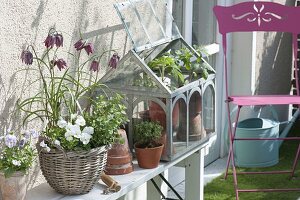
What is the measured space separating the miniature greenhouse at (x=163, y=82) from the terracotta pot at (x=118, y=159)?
0.21 meters

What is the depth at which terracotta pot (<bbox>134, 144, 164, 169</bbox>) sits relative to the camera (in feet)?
9.52

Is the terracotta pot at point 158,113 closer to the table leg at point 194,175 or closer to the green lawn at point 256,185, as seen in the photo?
the table leg at point 194,175

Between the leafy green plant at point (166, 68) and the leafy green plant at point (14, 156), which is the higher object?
the leafy green plant at point (166, 68)

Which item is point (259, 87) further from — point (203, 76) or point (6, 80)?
point (6, 80)

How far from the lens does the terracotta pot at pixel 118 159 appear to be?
282cm

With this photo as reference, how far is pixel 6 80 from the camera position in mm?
2682

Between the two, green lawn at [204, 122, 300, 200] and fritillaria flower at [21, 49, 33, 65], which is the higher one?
fritillaria flower at [21, 49, 33, 65]

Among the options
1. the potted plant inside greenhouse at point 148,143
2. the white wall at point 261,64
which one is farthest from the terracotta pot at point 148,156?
the white wall at point 261,64

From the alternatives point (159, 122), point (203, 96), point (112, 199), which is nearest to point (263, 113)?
point (203, 96)

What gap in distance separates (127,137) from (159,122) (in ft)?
0.55

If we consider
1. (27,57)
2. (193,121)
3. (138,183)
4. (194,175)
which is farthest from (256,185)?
(27,57)

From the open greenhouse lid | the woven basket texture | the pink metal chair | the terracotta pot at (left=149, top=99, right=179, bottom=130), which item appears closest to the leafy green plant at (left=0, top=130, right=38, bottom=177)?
the woven basket texture

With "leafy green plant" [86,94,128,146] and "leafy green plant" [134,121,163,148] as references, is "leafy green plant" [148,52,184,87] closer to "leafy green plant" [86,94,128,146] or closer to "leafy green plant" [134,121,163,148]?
"leafy green plant" [134,121,163,148]

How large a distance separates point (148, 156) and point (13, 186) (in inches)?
27.6
